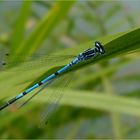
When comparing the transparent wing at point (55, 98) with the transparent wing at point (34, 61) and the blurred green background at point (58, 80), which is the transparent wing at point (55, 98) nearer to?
the blurred green background at point (58, 80)

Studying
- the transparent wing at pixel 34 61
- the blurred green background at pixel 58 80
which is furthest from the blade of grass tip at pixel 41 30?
the transparent wing at pixel 34 61

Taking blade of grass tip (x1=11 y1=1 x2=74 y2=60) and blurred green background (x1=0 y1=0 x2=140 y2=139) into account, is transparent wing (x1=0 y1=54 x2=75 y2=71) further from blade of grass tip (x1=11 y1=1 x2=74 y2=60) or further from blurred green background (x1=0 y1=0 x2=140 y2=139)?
blade of grass tip (x1=11 y1=1 x2=74 y2=60)

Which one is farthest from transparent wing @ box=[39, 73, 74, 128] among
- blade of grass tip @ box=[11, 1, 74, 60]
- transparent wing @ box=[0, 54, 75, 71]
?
blade of grass tip @ box=[11, 1, 74, 60]

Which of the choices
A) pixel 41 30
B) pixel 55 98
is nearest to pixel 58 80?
pixel 55 98

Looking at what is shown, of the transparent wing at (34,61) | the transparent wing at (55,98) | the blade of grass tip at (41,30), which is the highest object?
the blade of grass tip at (41,30)

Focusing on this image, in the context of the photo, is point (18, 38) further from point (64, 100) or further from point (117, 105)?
point (117, 105)

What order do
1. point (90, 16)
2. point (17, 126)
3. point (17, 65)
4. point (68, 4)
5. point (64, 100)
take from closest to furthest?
1. point (17, 65)
2. point (68, 4)
3. point (64, 100)
4. point (17, 126)
5. point (90, 16)

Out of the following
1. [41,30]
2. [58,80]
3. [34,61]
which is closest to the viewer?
[34,61]

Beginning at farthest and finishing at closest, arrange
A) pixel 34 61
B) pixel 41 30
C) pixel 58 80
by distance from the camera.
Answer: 1. pixel 41 30
2. pixel 58 80
3. pixel 34 61

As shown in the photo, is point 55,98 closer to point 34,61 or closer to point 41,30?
point 34,61

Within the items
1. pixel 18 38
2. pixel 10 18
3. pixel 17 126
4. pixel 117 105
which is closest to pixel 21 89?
pixel 117 105

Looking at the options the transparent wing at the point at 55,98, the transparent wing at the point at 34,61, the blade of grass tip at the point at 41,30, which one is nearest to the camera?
the transparent wing at the point at 34,61
